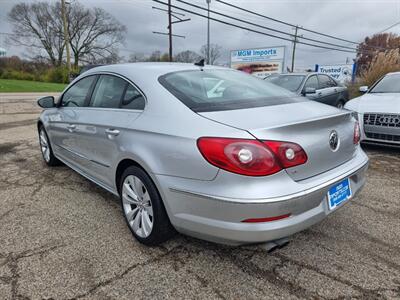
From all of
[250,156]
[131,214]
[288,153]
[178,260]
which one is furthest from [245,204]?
[131,214]

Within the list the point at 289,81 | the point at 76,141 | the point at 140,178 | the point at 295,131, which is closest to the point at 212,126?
the point at 295,131

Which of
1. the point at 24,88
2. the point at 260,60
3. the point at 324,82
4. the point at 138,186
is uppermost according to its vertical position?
the point at 260,60

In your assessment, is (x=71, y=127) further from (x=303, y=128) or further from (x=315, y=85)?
(x=315, y=85)

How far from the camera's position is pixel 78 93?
3.58 meters

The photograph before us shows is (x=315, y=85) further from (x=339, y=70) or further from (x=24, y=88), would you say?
(x=24, y=88)

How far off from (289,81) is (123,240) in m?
6.62

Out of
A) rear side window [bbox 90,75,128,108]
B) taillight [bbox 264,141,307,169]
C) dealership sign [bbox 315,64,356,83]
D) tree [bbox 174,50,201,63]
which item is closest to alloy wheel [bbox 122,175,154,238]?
rear side window [bbox 90,75,128,108]

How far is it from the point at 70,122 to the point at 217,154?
232 centimetres

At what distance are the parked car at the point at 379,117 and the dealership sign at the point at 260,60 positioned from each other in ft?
59.0

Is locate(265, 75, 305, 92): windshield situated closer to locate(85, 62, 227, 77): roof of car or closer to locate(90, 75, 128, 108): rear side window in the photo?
locate(85, 62, 227, 77): roof of car

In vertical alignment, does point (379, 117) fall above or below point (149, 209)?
above

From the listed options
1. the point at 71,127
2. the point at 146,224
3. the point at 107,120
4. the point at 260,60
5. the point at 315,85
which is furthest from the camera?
the point at 260,60

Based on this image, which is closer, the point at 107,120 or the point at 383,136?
the point at 107,120

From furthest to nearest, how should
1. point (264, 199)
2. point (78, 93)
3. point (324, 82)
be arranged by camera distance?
1. point (324, 82)
2. point (78, 93)
3. point (264, 199)
